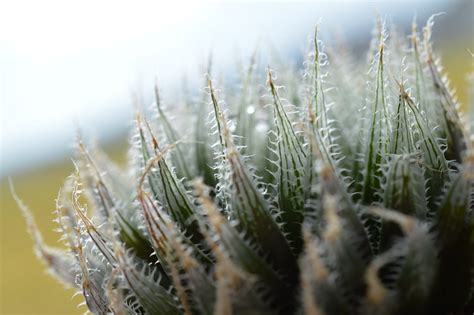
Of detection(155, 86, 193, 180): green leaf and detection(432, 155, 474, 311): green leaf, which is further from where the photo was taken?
detection(155, 86, 193, 180): green leaf

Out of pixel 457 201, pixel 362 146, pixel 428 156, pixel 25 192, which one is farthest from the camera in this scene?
pixel 25 192

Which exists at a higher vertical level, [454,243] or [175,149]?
[175,149]

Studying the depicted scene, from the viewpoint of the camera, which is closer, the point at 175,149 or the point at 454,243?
the point at 454,243

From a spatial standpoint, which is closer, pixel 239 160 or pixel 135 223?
pixel 239 160

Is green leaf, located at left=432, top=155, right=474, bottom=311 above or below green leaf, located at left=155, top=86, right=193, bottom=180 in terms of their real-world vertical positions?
below

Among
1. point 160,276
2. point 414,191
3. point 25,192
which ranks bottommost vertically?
point 414,191

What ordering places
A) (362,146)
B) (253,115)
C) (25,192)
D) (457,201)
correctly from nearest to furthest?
(457,201)
(362,146)
(253,115)
(25,192)

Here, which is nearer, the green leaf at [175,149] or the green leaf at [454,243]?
the green leaf at [454,243]

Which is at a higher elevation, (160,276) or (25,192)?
(25,192)

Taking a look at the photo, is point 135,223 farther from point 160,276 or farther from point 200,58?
point 200,58

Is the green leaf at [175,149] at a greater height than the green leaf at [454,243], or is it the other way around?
the green leaf at [175,149]

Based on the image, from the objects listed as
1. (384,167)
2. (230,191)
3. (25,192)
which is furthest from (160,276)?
(25,192)
